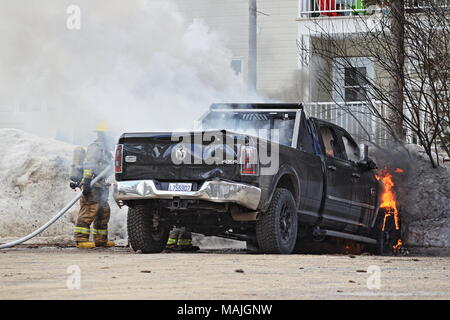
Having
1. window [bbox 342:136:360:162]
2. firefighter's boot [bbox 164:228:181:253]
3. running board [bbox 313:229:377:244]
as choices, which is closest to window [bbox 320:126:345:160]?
window [bbox 342:136:360:162]

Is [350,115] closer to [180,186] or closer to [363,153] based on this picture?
[363,153]

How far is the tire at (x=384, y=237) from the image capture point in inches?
538

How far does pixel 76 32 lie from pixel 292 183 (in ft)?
18.8

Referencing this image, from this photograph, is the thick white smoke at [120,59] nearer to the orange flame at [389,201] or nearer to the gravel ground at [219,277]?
the orange flame at [389,201]

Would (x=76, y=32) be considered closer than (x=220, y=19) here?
Yes

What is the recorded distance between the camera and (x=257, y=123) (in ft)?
40.6

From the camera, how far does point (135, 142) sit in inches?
437

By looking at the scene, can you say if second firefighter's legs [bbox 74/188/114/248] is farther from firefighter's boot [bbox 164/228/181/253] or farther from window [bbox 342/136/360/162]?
window [bbox 342/136/360/162]

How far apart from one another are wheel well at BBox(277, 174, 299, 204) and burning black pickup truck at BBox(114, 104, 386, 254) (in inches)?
0.5

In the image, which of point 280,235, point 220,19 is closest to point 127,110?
point 280,235

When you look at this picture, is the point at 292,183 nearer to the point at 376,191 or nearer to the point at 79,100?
the point at 376,191

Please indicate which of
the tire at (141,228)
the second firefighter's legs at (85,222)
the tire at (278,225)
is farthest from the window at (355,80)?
the tire at (141,228)

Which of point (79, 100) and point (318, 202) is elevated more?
point (79, 100)

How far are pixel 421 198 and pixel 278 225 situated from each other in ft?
17.2
